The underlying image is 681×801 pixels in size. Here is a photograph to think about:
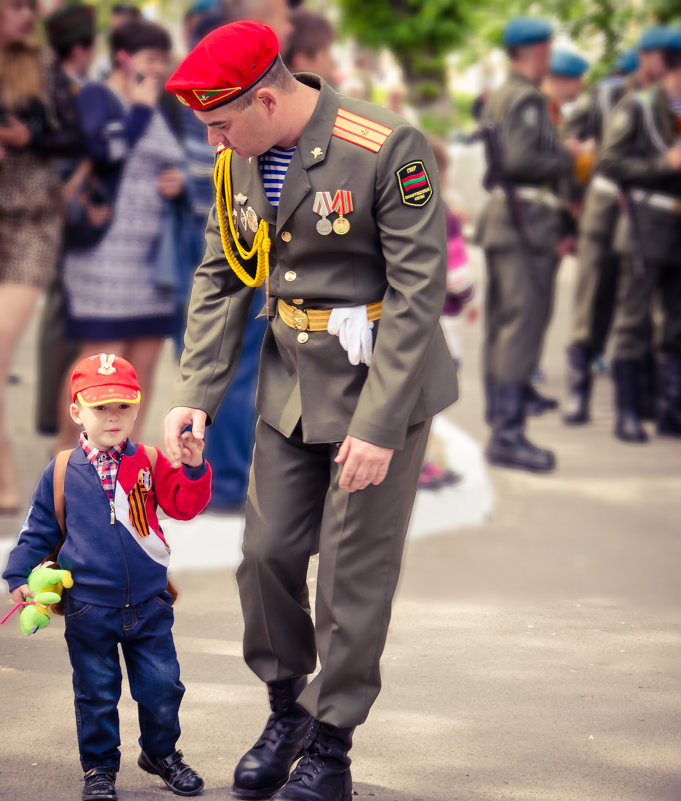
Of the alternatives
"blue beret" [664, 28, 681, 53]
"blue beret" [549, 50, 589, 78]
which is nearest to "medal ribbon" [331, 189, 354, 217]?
"blue beret" [664, 28, 681, 53]

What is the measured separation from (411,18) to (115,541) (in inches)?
970

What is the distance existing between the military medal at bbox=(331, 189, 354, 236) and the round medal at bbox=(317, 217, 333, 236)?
0.01 m

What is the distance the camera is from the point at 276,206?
318cm

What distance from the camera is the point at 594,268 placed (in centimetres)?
846

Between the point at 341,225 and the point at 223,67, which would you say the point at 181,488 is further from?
the point at 223,67

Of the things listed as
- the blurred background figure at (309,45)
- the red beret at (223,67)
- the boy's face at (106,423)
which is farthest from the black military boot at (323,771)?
the blurred background figure at (309,45)

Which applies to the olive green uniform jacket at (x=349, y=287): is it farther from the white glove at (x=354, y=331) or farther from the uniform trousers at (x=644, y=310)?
the uniform trousers at (x=644, y=310)

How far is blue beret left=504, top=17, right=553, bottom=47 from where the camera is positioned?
7086 mm

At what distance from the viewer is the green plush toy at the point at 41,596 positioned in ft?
9.89

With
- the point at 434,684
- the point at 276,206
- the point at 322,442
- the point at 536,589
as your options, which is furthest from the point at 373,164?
the point at 536,589

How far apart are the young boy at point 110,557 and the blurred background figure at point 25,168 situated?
238cm

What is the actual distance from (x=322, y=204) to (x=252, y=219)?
0.23m

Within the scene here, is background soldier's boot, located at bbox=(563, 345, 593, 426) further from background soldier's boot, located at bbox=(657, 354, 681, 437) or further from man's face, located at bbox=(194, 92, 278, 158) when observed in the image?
man's face, located at bbox=(194, 92, 278, 158)

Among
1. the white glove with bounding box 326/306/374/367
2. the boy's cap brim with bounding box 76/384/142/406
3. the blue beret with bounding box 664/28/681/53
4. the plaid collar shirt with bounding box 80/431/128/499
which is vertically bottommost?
the plaid collar shirt with bounding box 80/431/128/499
